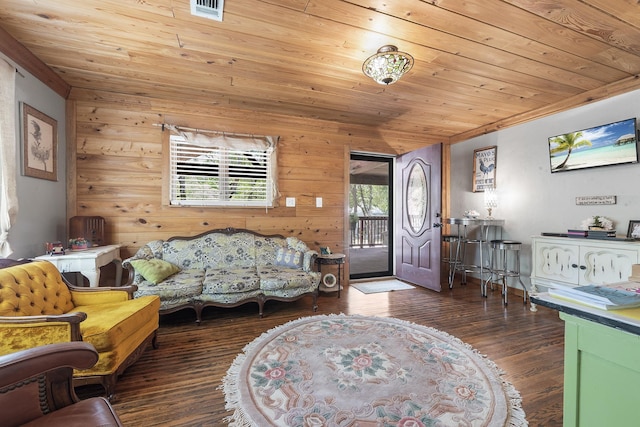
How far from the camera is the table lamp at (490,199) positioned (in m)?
4.04

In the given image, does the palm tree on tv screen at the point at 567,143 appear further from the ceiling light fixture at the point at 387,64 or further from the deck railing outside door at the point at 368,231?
the deck railing outside door at the point at 368,231

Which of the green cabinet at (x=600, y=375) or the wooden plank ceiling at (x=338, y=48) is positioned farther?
the wooden plank ceiling at (x=338, y=48)

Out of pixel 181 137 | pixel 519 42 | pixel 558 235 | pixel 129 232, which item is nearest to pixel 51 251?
pixel 129 232

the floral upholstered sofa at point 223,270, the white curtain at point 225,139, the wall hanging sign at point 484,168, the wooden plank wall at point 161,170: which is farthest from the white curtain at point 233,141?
the wall hanging sign at point 484,168

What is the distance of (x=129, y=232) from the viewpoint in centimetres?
336

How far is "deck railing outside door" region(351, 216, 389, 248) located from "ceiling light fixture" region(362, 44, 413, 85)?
6.06 meters

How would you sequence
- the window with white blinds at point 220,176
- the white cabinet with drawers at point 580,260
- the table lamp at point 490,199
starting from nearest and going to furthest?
the white cabinet with drawers at point 580,260, the window with white blinds at point 220,176, the table lamp at point 490,199

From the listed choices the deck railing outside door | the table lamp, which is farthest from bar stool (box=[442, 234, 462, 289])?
the deck railing outside door

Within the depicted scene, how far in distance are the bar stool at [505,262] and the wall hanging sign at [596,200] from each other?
0.78 meters

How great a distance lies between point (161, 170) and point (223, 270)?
1537 mm

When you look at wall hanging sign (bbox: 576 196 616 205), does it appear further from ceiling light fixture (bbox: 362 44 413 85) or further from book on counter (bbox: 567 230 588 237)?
ceiling light fixture (bbox: 362 44 413 85)

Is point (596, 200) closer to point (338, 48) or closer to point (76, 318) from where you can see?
point (338, 48)

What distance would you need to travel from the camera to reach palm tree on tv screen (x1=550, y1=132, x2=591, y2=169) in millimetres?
3170

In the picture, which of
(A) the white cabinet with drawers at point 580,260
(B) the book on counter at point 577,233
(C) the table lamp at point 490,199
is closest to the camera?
(A) the white cabinet with drawers at point 580,260
